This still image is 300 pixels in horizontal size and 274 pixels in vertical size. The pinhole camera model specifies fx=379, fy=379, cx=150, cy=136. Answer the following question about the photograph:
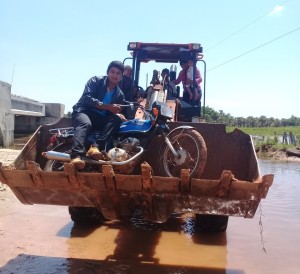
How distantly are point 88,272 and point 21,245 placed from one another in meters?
1.17

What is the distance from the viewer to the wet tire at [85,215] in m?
5.69

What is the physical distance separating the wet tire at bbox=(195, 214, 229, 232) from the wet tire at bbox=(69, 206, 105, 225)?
1554mm

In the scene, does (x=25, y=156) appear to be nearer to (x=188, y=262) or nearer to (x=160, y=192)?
(x=160, y=192)

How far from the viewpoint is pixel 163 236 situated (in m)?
5.46

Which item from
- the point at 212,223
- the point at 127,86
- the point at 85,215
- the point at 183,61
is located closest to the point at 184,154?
the point at 212,223

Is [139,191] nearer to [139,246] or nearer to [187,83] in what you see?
[139,246]

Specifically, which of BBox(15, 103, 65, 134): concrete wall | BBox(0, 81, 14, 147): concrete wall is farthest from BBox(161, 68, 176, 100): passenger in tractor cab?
BBox(15, 103, 65, 134): concrete wall

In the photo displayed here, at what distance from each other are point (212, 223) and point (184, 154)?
5.79ft

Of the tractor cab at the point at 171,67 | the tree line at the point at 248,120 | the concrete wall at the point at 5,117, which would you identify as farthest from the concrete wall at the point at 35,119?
the tree line at the point at 248,120

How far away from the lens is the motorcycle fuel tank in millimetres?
4500

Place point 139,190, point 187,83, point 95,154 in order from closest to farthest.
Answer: point 139,190 < point 95,154 < point 187,83

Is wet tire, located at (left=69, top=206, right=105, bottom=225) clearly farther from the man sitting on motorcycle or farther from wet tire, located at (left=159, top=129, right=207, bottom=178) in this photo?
wet tire, located at (left=159, top=129, right=207, bottom=178)

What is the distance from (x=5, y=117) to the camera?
13.0 meters

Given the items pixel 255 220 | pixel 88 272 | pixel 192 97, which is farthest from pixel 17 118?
pixel 88 272
